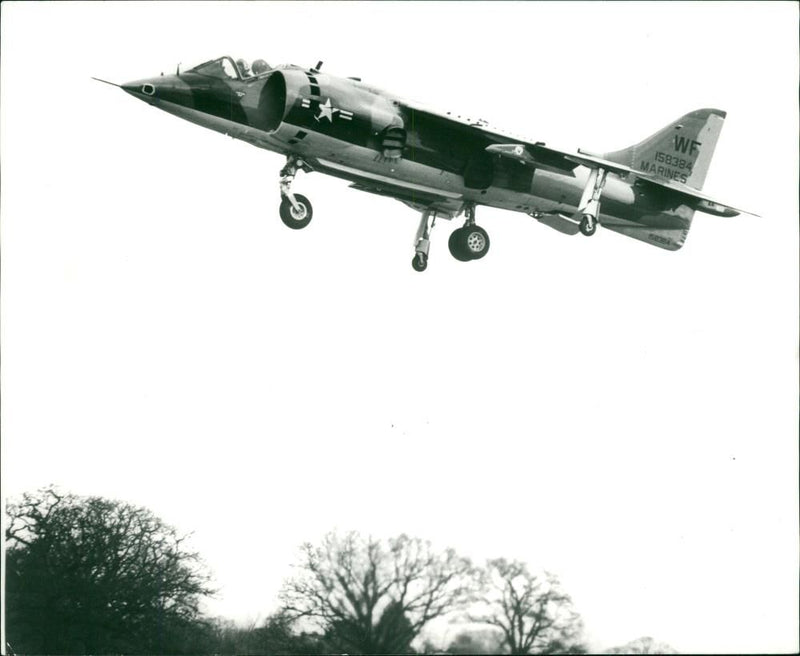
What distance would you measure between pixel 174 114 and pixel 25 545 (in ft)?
21.9

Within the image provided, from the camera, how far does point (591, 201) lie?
2248 centimetres

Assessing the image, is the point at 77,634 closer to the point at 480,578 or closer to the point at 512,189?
the point at 480,578

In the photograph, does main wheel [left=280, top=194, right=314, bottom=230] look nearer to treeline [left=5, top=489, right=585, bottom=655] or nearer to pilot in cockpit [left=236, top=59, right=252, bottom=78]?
pilot in cockpit [left=236, top=59, right=252, bottom=78]

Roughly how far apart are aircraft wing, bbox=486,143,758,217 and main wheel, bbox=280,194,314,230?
3130mm

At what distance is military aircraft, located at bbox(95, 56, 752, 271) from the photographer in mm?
20156

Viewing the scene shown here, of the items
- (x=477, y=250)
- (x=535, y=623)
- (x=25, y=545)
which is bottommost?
(x=535, y=623)

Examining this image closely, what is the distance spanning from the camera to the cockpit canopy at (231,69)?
2017 centimetres

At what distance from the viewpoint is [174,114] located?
789 inches

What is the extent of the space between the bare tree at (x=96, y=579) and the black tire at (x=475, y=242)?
657cm

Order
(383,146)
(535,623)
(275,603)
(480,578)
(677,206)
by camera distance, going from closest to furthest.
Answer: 1. (535,623)
2. (480,578)
3. (275,603)
4. (383,146)
5. (677,206)

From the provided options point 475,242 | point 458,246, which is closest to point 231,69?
point 458,246

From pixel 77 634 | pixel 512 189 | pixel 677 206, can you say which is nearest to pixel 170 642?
pixel 77 634

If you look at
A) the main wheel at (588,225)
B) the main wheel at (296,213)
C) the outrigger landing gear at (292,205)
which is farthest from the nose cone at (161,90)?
the main wheel at (588,225)

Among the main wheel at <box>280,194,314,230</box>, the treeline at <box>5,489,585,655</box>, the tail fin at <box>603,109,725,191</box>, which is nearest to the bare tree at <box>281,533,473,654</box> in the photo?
the treeline at <box>5,489,585,655</box>
